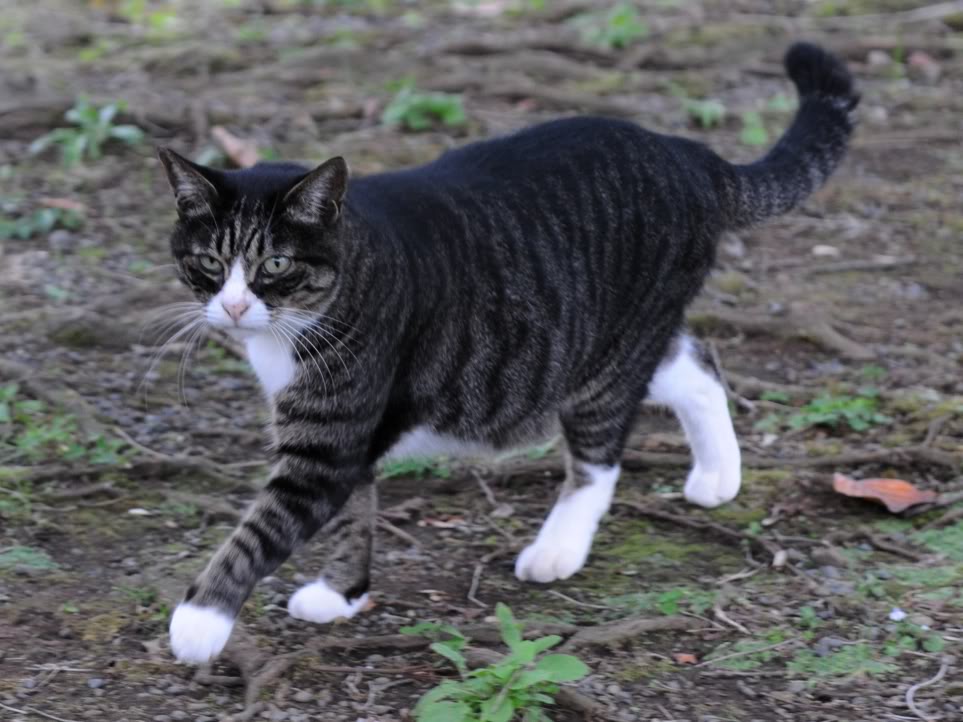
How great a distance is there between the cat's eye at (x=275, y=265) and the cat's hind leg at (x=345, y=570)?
0.69 meters

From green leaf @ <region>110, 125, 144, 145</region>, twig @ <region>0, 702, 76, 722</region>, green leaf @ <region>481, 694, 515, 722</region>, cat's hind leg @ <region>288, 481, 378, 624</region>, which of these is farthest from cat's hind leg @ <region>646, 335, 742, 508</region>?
green leaf @ <region>110, 125, 144, 145</region>

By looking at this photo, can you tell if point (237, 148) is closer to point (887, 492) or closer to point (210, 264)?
point (210, 264)

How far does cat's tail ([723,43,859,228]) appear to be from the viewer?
13.2 feet

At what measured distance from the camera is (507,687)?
288cm

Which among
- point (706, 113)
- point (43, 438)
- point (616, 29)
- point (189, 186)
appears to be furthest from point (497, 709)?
point (616, 29)

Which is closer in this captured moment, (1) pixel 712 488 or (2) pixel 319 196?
(2) pixel 319 196

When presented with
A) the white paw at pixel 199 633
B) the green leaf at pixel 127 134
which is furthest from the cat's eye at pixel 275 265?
the green leaf at pixel 127 134

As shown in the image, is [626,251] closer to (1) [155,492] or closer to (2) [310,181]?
(2) [310,181]

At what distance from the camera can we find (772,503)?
4113 millimetres

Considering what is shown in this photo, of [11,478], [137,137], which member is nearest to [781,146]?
[11,478]

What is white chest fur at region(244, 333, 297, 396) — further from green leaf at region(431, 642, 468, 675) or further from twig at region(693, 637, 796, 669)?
twig at region(693, 637, 796, 669)

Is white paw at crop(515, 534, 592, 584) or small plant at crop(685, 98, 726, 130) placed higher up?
small plant at crop(685, 98, 726, 130)

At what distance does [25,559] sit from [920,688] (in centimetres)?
230

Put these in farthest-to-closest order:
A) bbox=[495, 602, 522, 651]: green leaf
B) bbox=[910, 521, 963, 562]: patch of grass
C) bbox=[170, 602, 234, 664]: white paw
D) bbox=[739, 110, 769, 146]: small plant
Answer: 1. bbox=[739, 110, 769, 146]: small plant
2. bbox=[910, 521, 963, 562]: patch of grass
3. bbox=[170, 602, 234, 664]: white paw
4. bbox=[495, 602, 522, 651]: green leaf
